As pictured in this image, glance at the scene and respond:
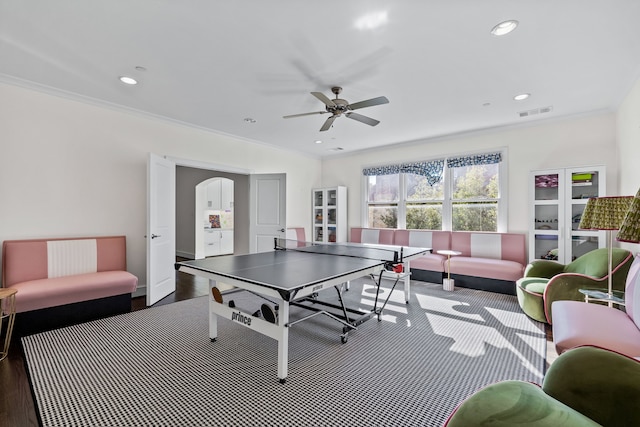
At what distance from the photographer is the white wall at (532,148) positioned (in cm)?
396

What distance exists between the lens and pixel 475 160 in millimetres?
5008

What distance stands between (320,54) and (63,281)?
355 cm

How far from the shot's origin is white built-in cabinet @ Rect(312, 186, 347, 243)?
6.52 metres

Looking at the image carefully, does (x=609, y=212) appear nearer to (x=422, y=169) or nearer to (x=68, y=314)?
(x=422, y=169)

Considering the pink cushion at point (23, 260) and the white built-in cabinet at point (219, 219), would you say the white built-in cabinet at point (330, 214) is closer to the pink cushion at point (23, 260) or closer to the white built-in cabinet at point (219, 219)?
the white built-in cabinet at point (219, 219)

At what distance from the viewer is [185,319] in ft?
10.7

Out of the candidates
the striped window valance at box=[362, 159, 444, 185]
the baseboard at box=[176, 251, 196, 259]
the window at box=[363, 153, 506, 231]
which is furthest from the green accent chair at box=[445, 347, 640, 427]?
the baseboard at box=[176, 251, 196, 259]

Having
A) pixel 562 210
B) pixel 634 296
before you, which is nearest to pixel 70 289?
pixel 634 296

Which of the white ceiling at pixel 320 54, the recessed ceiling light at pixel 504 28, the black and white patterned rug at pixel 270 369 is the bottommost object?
the black and white patterned rug at pixel 270 369

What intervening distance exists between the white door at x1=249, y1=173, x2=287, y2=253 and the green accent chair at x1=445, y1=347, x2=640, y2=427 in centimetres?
478

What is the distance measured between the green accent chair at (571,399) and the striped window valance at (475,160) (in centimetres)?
439

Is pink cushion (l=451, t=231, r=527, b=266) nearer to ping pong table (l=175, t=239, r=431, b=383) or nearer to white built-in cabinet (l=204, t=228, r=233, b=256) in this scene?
ping pong table (l=175, t=239, r=431, b=383)

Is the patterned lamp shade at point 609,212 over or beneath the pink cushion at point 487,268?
over

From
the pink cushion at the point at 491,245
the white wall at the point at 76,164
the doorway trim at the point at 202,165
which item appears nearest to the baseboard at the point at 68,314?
the white wall at the point at 76,164
